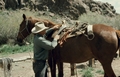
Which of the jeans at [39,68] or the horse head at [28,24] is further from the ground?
the horse head at [28,24]

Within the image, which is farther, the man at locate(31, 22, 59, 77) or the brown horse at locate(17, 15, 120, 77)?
the brown horse at locate(17, 15, 120, 77)

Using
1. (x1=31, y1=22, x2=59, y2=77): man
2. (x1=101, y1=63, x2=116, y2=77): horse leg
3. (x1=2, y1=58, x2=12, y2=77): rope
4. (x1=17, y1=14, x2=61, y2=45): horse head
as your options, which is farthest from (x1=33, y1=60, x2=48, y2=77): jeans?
(x1=101, y1=63, x2=116, y2=77): horse leg

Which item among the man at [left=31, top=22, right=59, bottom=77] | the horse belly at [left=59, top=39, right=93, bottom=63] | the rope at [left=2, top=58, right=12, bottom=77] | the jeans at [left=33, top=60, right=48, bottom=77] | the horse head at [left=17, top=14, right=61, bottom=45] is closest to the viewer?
the man at [left=31, top=22, right=59, bottom=77]

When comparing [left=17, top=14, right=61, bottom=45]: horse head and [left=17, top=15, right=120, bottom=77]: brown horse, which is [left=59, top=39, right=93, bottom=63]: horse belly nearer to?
[left=17, top=15, right=120, bottom=77]: brown horse

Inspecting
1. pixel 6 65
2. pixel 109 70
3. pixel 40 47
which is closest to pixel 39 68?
pixel 40 47

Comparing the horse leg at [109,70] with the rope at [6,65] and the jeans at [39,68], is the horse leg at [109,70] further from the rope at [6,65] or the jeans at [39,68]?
the rope at [6,65]

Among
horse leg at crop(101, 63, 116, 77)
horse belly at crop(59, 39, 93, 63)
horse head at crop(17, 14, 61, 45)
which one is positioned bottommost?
horse leg at crop(101, 63, 116, 77)

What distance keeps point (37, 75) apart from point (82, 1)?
1587 inches

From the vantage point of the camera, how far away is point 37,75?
5.21 metres

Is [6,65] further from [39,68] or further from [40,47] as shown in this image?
[40,47]

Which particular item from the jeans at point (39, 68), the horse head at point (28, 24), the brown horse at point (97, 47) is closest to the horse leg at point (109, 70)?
the brown horse at point (97, 47)

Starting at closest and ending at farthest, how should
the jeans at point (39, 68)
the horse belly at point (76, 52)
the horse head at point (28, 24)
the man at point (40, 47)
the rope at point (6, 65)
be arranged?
the man at point (40, 47) → the jeans at point (39, 68) → the horse belly at point (76, 52) → the rope at point (6, 65) → the horse head at point (28, 24)

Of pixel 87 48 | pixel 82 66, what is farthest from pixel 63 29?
pixel 82 66

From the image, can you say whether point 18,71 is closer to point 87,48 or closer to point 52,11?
point 87,48
